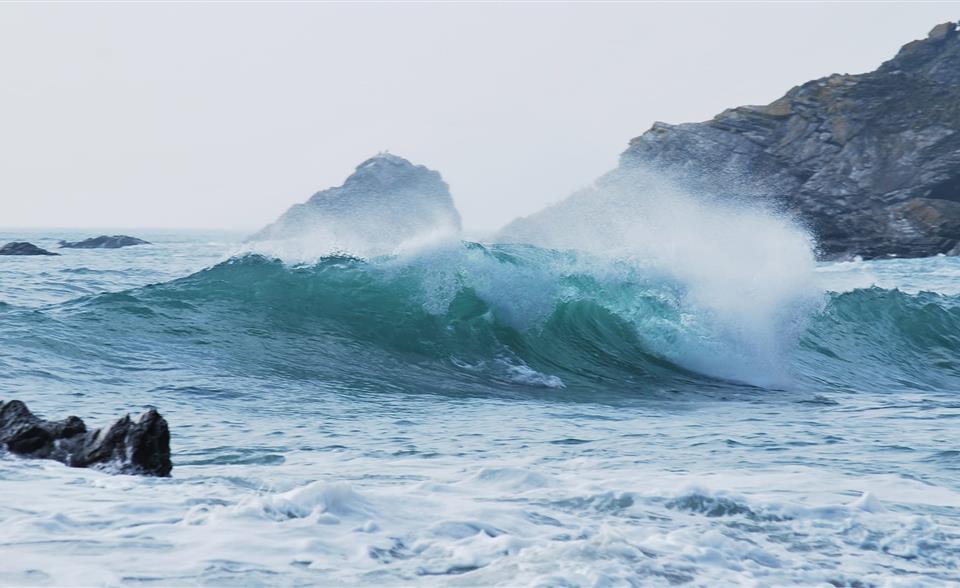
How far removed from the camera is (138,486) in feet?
17.5

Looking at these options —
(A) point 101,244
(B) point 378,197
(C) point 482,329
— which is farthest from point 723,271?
(A) point 101,244

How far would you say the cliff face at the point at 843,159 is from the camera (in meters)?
44.6

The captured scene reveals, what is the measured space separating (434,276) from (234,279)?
3.06m

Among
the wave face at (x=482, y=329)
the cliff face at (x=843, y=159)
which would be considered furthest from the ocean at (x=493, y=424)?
the cliff face at (x=843, y=159)

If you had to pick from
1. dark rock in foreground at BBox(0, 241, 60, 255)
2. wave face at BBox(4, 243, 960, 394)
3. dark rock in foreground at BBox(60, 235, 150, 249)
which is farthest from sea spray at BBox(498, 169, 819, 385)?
dark rock in foreground at BBox(60, 235, 150, 249)

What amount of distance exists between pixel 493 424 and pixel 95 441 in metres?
3.66

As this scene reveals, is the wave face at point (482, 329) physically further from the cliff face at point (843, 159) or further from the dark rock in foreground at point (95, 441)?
the cliff face at point (843, 159)

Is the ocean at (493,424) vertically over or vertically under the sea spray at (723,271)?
Result: under

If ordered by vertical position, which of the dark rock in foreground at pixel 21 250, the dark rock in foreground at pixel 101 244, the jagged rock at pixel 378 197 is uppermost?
the jagged rock at pixel 378 197

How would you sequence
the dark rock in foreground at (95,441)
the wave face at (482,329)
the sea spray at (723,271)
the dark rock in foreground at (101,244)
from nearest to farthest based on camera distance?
the dark rock in foreground at (95,441) < the wave face at (482,329) < the sea spray at (723,271) < the dark rock in foreground at (101,244)

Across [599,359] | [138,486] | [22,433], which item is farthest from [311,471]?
[599,359]

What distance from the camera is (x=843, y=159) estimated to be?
48312 millimetres

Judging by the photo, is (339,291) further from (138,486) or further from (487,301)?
(138,486)

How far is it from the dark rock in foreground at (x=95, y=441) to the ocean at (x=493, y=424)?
0.14 m
